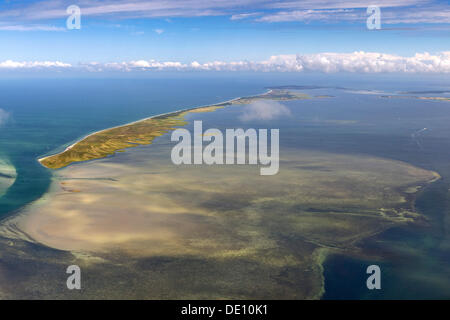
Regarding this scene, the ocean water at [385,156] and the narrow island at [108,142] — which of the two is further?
the narrow island at [108,142]

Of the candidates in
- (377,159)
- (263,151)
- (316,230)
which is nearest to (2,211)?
(316,230)

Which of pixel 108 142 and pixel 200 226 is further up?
pixel 108 142

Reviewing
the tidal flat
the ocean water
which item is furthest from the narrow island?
the tidal flat

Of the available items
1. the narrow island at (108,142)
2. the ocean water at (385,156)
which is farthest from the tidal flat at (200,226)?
the narrow island at (108,142)

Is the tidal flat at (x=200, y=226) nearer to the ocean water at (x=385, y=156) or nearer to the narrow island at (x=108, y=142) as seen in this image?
the ocean water at (x=385, y=156)

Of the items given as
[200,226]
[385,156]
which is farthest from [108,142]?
[385,156]

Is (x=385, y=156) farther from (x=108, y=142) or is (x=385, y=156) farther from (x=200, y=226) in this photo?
(x=108, y=142)

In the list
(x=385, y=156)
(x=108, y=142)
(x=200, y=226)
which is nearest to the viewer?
(x=200, y=226)
